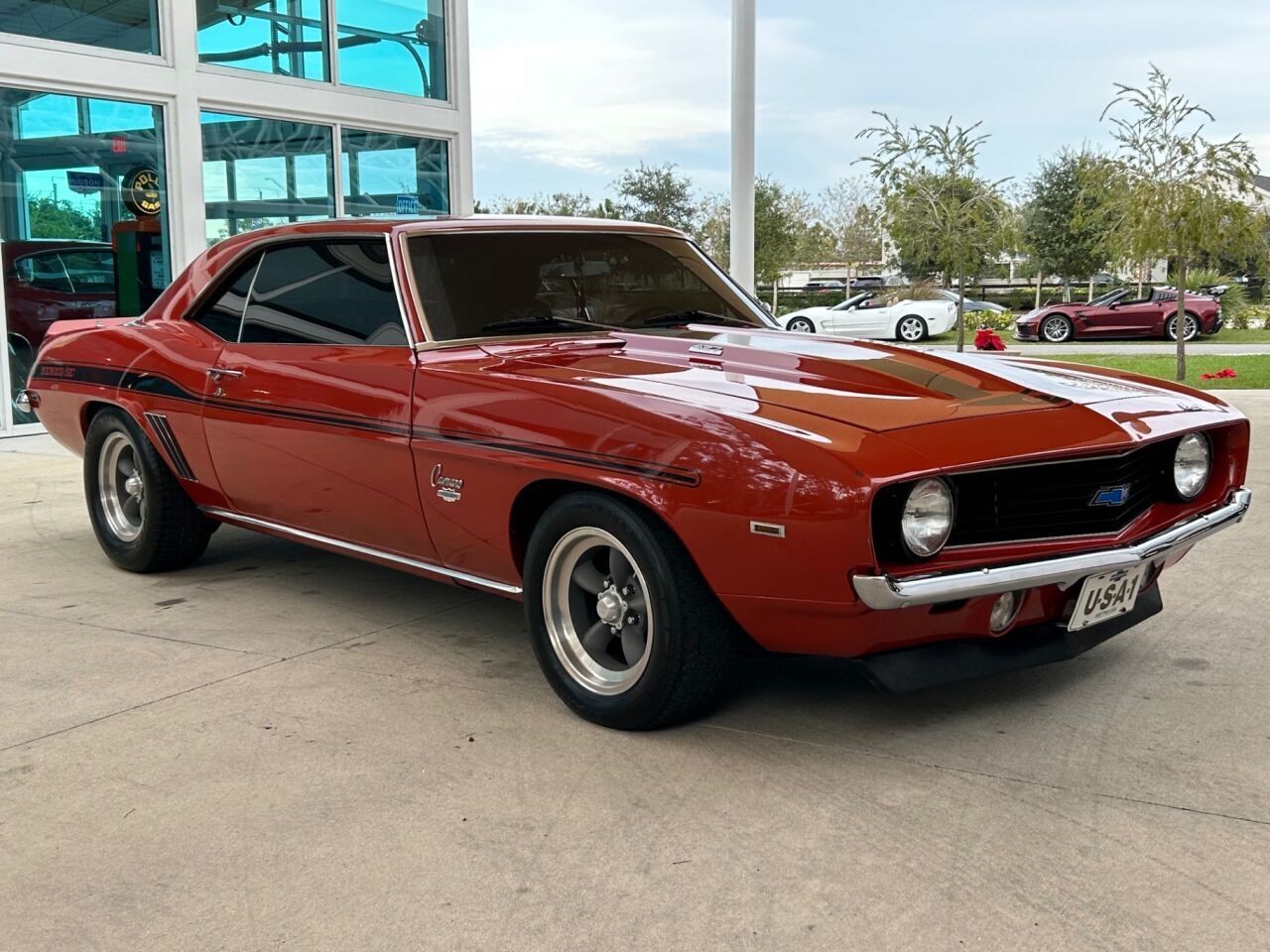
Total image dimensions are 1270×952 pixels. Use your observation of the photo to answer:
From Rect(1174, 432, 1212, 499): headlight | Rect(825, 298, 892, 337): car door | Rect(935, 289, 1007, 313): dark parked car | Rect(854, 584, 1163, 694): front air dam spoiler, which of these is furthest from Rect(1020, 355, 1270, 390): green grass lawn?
Rect(935, 289, 1007, 313): dark parked car

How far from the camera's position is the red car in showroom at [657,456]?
3002 mm

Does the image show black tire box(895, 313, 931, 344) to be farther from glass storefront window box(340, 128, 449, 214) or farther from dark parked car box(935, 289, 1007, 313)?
glass storefront window box(340, 128, 449, 214)

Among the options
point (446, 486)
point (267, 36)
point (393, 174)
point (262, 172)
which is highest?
point (267, 36)

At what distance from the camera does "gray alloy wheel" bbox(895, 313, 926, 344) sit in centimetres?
2722

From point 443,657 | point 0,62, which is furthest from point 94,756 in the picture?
point 0,62

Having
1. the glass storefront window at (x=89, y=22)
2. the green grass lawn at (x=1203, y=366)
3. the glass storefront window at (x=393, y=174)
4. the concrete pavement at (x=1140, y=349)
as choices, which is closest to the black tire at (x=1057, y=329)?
the concrete pavement at (x=1140, y=349)

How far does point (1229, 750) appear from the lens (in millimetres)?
3238

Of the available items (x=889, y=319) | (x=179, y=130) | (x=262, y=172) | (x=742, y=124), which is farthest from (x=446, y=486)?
(x=889, y=319)

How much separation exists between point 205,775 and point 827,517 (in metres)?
1.67

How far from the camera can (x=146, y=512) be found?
514 centimetres

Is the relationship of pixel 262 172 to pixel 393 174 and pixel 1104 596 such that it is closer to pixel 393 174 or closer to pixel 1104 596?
pixel 393 174

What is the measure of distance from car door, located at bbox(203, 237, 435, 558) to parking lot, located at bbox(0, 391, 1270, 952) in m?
0.48

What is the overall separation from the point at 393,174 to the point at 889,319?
668 inches

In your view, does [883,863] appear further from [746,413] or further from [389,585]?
[389,585]
